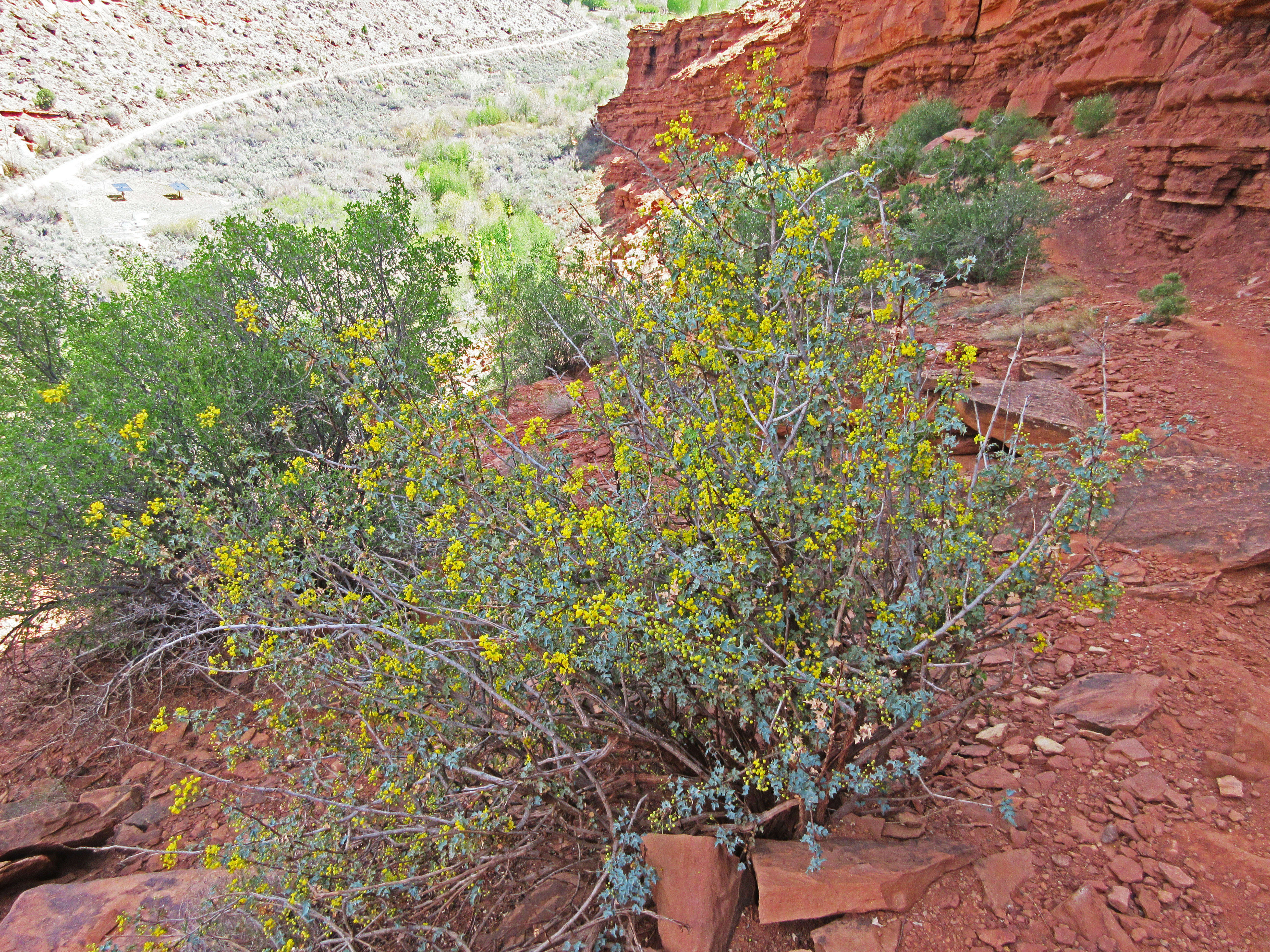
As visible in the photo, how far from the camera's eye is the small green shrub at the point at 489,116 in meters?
25.6

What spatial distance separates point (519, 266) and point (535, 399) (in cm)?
346

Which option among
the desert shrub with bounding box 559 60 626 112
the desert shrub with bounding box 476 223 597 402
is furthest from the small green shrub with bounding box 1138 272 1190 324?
the desert shrub with bounding box 559 60 626 112

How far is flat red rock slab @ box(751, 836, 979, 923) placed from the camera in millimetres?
1862

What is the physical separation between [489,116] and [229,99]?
10.5 metres

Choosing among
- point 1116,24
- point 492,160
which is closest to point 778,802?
point 1116,24

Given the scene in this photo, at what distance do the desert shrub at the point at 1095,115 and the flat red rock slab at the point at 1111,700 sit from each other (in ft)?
34.9

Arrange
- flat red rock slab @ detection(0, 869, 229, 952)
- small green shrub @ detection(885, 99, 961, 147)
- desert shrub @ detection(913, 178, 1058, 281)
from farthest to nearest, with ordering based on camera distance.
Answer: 1. small green shrub @ detection(885, 99, 961, 147)
2. desert shrub @ detection(913, 178, 1058, 281)
3. flat red rock slab @ detection(0, 869, 229, 952)

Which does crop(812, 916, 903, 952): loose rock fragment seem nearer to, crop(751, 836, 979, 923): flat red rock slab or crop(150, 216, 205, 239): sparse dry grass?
crop(751, 836, 979, 923): flat red rock slab

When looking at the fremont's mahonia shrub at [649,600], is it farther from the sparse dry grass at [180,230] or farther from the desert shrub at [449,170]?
the desert shrub at [449,170]

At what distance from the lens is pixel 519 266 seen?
10023mm

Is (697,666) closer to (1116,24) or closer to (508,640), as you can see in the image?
(508,640)

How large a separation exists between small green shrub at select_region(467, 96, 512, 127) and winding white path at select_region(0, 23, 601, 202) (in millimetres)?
7732

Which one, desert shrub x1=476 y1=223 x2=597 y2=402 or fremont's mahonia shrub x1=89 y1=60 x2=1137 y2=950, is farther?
desert shrub x1=476 y1=223 x2=597 y2=402

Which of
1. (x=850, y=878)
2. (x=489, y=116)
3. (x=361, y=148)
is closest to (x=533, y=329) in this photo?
(x=850, y=878)
